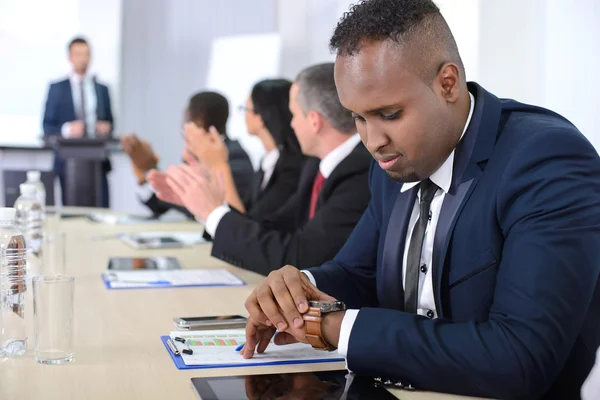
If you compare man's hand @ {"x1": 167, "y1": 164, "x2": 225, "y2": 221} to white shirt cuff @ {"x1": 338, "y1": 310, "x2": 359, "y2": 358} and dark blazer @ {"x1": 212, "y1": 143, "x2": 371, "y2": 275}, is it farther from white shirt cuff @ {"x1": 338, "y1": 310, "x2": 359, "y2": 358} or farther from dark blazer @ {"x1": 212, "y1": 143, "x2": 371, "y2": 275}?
white shirt cuff @ {"x1": 338, "y1": 310, "x2": 359, "y2": 358}

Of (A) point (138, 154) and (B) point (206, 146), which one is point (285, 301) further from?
(A) point (138, 154)

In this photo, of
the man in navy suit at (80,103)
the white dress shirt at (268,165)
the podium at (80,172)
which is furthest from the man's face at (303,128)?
the man in navy suit at (80,103)

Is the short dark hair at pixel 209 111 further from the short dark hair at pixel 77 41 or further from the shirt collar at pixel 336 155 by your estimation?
the short dark hair at pixel 77 41

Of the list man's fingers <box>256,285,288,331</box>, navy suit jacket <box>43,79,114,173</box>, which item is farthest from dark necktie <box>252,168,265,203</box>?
navy suit jacket <box>43,79,114,173</box>

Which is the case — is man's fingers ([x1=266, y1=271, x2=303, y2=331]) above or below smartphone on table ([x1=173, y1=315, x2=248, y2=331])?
above

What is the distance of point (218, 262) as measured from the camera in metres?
2.52

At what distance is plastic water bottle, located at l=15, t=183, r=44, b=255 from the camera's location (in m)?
2.53

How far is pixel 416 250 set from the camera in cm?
147

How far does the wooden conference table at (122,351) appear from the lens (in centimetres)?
111

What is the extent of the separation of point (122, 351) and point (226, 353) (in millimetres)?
194

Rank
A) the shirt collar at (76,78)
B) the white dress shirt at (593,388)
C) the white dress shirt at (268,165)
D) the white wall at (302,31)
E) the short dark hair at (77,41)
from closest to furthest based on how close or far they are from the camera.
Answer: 1. the white dress shirt at (593,388)
2. the white dress shirt at (268,165)
3. the white wall at (302,31)
4. the short dark hair at (77,41)
5. the shirt collar at (76,78)

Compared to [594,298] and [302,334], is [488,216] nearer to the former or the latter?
[594,298]

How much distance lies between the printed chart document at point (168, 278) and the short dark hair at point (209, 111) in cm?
189

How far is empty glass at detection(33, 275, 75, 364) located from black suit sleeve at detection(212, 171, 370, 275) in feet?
2.94
